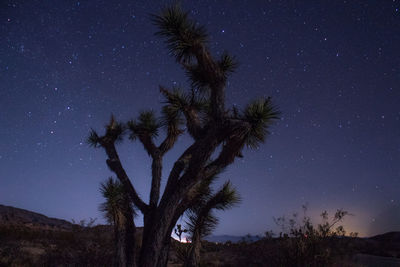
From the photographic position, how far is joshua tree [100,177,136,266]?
211 inches

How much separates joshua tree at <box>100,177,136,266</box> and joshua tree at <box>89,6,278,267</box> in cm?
27

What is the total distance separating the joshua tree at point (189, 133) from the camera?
538 cm

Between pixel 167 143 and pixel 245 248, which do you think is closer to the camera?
pixel 167 143

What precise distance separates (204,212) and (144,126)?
3.00 m

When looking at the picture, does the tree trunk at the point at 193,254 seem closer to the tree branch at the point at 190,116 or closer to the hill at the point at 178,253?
the hill at the point at 178,253

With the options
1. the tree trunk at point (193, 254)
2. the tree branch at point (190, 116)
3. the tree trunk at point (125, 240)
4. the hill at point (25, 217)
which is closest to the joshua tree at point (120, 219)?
the tree trunk at point (125, 240)

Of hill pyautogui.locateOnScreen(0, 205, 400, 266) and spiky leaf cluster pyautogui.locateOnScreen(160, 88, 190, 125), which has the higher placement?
spiky leaf cluster pyautogui.locateOnScreen(160, 88, 190, 125)

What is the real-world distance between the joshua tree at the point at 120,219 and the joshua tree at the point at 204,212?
1455 millimetres

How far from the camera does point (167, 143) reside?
709cm

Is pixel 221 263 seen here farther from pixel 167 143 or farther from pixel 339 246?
pixel 167 143

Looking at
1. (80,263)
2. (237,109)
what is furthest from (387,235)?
(80,263)

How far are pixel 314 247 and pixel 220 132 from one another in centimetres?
354

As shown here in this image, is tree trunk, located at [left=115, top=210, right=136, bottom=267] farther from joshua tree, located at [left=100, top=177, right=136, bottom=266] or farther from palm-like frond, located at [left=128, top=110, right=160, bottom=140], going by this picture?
palm-like frond, located at [left=128, top=110, right=160, bottom=140]

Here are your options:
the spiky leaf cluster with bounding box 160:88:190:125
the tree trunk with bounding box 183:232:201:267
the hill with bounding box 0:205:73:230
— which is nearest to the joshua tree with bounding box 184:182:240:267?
the tree trunk with bounding box 183:232:201:267
